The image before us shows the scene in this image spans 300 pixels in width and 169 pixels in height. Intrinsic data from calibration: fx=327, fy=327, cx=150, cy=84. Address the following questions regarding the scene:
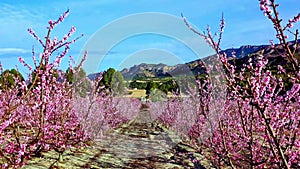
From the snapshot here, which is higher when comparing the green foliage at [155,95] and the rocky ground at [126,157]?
the green foliage at [155,95]

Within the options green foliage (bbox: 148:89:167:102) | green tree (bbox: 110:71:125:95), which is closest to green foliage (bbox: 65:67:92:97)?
green tree (bbox: 110:71:125:95)

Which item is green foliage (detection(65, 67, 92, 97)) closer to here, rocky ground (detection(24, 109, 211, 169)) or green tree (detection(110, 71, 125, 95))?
rocky ground (detection(24, 109, 211, 169))

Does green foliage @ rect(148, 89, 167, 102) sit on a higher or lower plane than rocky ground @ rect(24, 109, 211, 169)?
higher

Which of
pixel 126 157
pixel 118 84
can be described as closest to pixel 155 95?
pixel 118 84

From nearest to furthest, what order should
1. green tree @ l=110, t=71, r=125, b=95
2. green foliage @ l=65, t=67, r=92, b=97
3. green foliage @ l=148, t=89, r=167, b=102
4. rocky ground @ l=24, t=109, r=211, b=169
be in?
1. rocky ground @ l=24, t=109, r=211, b=169
2. green foliage @ l=65, t=67, r=92, b=97
3. green tree @ l=110, t=71, r=125, b=95
4. green foliage @ l=148, t=89, r=167, b=102

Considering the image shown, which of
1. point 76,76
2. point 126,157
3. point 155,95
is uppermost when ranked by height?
point 155,95

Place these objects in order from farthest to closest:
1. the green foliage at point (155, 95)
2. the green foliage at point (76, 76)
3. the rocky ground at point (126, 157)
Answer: the green foliage at point (155, 95)
the green foliage at point (76, 76)
the rocky ground at point (126, 157)

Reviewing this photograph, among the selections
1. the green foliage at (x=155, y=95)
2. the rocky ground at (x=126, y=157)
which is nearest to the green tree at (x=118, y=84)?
the green foliage at (x=155, y=95)

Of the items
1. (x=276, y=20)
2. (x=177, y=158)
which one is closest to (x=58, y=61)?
(x=276, y=20)

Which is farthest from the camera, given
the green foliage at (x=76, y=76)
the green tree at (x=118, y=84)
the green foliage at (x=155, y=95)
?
the green foliage at (x=155, y=95)

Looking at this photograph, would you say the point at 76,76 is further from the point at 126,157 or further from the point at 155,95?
the point at 155,95

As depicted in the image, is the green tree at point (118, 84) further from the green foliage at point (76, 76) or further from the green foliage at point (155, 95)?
the green foliage at point (155, 95)

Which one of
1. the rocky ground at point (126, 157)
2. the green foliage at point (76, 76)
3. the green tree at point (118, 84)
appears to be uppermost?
the green tree at point (118, 84)

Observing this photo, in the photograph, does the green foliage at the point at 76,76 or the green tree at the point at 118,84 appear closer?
the green foliage at the point at 76,76
